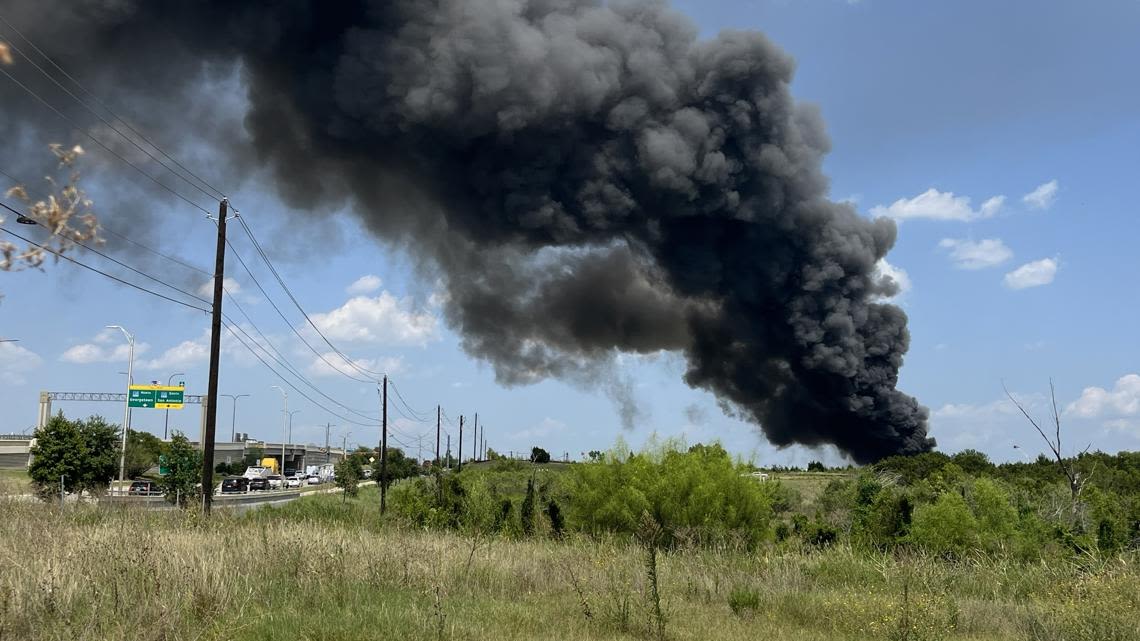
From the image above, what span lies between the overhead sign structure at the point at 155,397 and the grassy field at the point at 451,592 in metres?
50.7

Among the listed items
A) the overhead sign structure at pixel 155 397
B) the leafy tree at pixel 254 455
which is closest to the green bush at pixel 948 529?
the overhead sign structure at pixel 155 397

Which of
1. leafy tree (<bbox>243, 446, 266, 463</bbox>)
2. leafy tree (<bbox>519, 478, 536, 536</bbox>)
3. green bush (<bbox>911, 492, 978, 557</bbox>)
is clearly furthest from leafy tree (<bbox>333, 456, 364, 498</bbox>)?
leafy tree (<bbox>243, 446, 266, 463</bbox>)

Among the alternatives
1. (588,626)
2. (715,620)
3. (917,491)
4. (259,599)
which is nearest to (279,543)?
(259,599)

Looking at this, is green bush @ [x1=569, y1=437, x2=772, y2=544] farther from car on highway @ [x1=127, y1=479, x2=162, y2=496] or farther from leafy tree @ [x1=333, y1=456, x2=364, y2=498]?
leafy tree @ [x1=333, y1=456, x2=364, y2=498]

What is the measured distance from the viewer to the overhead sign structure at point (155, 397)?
6156 centimetres

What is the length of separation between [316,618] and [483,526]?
A: 14.7 meters

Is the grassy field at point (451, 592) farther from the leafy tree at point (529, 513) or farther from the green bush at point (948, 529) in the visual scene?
the leafy tree at point (529, 513)

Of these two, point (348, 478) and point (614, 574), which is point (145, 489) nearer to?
point (348, 478)

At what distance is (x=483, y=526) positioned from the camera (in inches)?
903

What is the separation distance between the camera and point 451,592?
11.0m

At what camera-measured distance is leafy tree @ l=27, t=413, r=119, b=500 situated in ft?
147

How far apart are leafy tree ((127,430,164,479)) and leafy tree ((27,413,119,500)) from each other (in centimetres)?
1434

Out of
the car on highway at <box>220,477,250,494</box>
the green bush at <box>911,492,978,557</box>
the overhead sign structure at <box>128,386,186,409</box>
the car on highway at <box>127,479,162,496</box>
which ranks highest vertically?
the overhead sign structure at <box>128,386,186,409</box>

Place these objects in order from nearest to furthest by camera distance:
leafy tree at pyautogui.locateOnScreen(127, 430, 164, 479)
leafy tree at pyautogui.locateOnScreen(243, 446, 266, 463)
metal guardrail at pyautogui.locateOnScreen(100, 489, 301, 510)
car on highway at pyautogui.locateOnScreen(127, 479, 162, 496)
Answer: metal guardrail at pyautogui.locateOnScreen(100, 489, 301, 510) → car on highway at pyautogui.locateOnScreen(127, 479, 162, 496) → leafy tree at pyautogui.locateOnScreen(127, 430, 164, 479) → leafy tree at pyautogui.locateOnScreen(243, 446, 266, 463)
